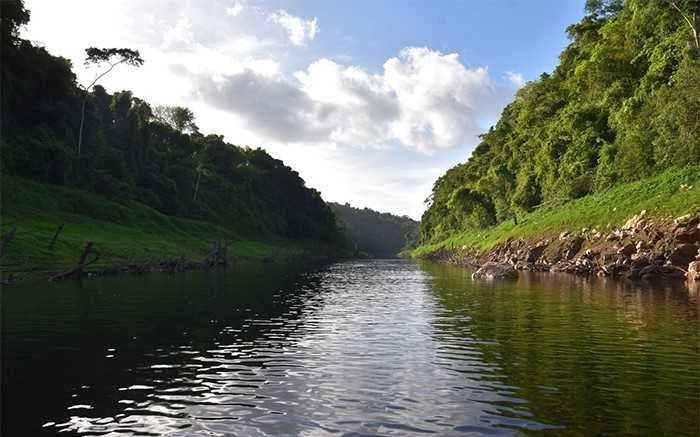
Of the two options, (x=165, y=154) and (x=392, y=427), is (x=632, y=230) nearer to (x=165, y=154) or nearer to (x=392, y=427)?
(x=392, y=427)

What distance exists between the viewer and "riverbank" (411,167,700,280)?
40469 millimetres

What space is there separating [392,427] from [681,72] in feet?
187

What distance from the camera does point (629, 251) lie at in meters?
45.0

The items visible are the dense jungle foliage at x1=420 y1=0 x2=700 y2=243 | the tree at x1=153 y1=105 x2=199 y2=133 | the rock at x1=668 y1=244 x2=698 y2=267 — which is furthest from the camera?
the tree at x1=153 y1=105 x2=199 y2=133

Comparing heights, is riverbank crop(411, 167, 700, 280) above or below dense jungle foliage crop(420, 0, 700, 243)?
below

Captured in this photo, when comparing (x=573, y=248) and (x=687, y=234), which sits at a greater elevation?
(x=687, y=234)

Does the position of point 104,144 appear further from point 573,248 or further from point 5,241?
point 573,248

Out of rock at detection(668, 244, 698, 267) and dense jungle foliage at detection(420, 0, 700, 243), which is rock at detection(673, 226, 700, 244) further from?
dense jungle foliage at detection(420, 0, 700, 243)

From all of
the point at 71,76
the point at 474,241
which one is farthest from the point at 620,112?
the point at 71,76

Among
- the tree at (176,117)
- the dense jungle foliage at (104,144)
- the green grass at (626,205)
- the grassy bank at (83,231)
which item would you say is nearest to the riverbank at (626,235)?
the green grass at (626,205)

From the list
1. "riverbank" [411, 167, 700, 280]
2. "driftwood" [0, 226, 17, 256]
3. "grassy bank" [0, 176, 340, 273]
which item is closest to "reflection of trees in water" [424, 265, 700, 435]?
"riverbank" [411, 167, 700, 280]

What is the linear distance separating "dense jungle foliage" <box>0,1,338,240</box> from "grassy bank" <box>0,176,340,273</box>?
6.63 meters

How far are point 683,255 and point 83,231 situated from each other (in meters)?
67.1

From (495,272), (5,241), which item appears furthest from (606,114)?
(5,241)
